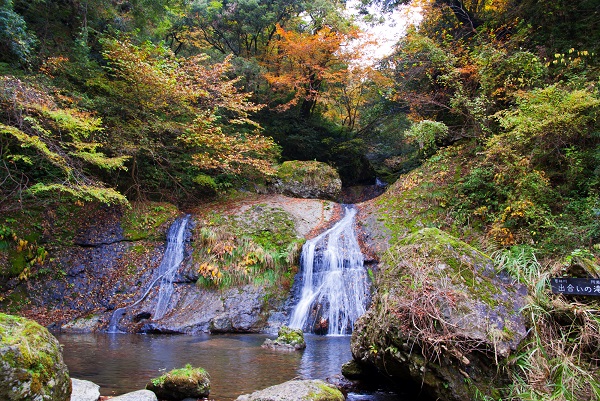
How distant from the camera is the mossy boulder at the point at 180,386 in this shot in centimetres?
455

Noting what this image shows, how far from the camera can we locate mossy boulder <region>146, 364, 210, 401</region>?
4555 mm

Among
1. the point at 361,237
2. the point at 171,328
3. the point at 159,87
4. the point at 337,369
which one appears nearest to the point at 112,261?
the point at 171,328

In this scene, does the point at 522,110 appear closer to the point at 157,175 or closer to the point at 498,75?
the point at 498,75

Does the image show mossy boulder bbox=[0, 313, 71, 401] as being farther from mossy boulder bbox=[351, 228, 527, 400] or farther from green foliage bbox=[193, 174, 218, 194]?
green foliage bbox=[193, 174, 218, 194]

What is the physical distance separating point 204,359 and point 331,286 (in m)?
4.41

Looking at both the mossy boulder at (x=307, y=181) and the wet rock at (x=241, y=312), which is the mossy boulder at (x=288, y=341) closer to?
the wet rock at (x=241, y=312)

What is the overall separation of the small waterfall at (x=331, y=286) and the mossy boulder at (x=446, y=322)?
4946mm

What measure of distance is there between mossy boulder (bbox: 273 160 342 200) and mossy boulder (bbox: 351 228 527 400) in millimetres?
11232

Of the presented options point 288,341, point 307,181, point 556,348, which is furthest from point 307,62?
point 556,348

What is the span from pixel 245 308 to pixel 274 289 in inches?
37.3

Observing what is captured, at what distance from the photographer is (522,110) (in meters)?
8.04

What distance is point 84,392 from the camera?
4.31 m

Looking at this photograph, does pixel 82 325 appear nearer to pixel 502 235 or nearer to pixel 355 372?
pixel 355 372

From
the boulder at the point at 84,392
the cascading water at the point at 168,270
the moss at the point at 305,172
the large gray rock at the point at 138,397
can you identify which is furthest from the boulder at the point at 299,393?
the moss at the point at 305,172
